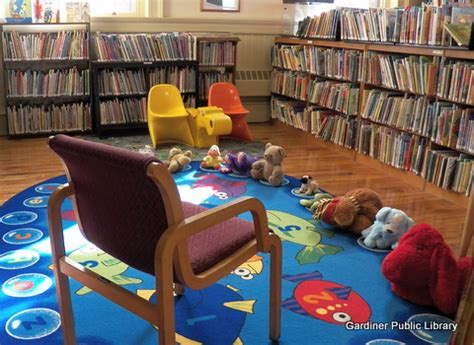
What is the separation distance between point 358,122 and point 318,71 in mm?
848

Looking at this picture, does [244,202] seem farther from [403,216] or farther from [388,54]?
[388,54]

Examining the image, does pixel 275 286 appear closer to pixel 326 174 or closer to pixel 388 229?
pixel 388 229

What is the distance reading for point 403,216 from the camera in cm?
282

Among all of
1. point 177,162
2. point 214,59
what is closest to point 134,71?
Result: point 214,59

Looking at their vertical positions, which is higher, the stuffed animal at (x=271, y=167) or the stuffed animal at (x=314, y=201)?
the stuffed animal at (x=271, y=167)

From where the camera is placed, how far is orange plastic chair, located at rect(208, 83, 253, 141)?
5332 millimetres

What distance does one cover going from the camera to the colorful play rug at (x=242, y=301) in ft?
6.62

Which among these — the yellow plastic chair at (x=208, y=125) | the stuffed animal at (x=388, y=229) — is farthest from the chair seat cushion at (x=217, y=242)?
the yellow plastic chair at (x=208, y=125)

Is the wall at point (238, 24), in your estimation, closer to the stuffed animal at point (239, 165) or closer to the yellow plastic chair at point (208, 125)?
the yellow plastic chair at point (208, 125)

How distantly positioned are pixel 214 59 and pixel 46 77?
1.79 m

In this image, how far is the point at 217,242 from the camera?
1.77m

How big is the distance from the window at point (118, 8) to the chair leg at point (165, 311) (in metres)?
4.72

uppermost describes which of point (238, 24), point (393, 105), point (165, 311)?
point (238, 24)

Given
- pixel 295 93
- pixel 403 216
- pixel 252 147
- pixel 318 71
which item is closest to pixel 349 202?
pixel 403 216
